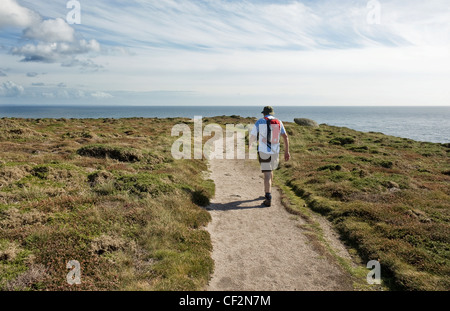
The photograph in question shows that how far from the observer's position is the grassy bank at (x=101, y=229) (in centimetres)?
627

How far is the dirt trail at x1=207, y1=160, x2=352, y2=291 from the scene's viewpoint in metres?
6.86

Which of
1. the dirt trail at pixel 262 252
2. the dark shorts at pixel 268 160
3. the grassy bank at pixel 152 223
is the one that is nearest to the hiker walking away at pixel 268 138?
the dark shorts at pixel 268 160

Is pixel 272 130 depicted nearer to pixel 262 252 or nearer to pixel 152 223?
pixel 262 252

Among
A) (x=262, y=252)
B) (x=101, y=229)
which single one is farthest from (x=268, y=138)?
(x=101, y=229)

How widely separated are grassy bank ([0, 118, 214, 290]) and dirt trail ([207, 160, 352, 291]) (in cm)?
57

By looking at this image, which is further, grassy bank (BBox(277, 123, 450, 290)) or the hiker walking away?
the hiker walking away

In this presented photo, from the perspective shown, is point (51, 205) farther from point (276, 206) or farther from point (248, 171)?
point (248, 171)

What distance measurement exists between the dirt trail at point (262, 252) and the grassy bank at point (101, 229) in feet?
1.88

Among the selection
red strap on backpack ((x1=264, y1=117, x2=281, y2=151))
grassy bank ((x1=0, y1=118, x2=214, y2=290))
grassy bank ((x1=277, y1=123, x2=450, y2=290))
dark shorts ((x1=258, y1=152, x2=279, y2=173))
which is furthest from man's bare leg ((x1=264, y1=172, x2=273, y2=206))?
grassy bank ((x1=0, y1=118, x2=214, y2=290))

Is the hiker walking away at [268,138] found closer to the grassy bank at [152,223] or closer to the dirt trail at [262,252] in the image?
the dirt trail at [262,252]

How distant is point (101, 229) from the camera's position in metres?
8.18

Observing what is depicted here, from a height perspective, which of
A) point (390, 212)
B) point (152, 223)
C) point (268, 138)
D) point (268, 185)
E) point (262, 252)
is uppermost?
point (268, 138)

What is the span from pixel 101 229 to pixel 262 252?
16.7ft

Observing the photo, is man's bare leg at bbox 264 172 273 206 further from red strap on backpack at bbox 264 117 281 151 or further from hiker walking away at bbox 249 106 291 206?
red strap on backpack at bbox 264 117 281 151
